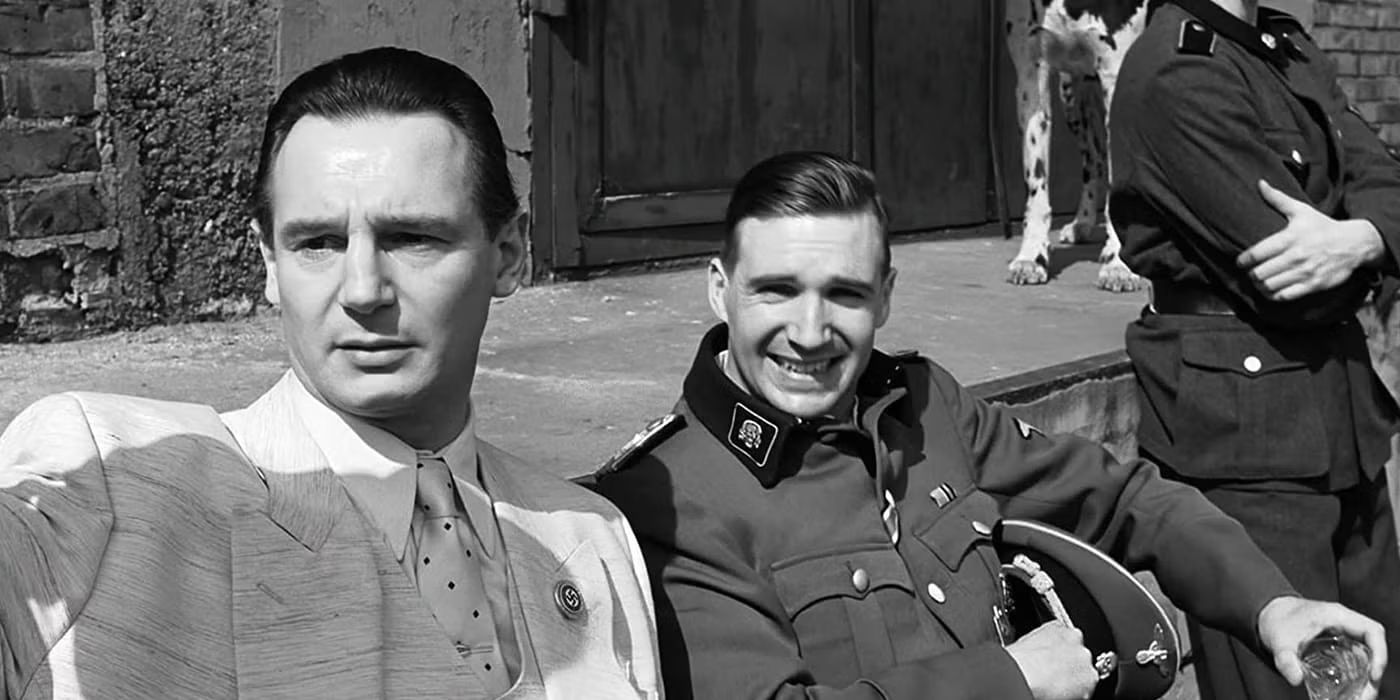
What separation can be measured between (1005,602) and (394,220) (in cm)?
118

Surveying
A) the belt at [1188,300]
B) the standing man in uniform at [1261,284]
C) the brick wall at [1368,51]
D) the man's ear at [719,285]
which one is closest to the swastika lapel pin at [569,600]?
the man's ear at [719,285]

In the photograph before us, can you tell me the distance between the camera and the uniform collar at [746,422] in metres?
2.42

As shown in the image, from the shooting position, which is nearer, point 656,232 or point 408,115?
point 408,115

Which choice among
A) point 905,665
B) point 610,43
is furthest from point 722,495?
point 610,43

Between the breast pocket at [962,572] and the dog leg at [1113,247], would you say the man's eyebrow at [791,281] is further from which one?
the dog leg at [1113,247]

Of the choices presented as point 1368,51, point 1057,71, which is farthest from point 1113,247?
point 1368,51

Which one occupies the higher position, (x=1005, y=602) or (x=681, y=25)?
(x=681, y=25)

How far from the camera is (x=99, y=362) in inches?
181

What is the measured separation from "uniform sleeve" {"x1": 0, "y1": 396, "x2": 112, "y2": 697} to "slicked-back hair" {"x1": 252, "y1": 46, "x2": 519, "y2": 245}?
0.33m

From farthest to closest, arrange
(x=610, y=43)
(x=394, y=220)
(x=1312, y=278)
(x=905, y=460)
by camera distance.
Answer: (x=610, y=43), (x=1312, y=278), (x=905, y=460), (x=394, y=220)

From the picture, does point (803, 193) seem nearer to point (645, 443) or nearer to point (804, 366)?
→ point (804, 366)

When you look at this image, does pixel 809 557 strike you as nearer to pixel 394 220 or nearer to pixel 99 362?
pixel 394 220

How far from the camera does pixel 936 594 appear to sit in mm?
2430

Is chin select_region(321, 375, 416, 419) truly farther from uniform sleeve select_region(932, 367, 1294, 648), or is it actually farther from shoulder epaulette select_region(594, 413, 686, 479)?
uniform sleeve select_region(932, 367, 1294, 648)
